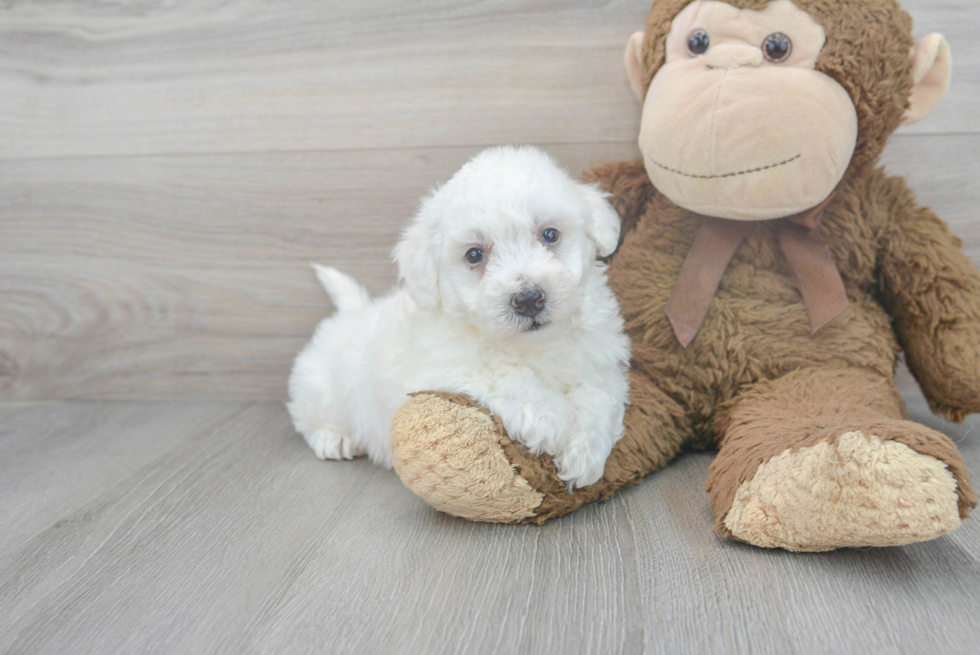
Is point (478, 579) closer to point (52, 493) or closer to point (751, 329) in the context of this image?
point (751, 329)

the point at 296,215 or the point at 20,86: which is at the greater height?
the point at 20,86

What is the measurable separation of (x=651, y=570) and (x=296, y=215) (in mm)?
1140

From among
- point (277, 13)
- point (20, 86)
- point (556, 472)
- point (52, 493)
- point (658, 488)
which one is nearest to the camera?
point (556, 472)

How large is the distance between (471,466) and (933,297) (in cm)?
87

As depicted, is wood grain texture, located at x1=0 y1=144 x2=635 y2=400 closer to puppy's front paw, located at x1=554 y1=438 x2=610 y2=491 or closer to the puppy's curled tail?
the puppy's curled tail

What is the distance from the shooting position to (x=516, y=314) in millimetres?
1033

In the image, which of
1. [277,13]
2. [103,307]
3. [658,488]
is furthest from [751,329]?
[103,307]

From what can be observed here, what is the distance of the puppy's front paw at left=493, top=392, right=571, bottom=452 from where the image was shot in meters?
1.04

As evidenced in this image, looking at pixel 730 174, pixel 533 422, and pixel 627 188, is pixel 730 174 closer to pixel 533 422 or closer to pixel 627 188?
pixel 627 188

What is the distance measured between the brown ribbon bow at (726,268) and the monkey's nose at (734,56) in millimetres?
268

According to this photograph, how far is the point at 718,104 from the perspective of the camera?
1115mm

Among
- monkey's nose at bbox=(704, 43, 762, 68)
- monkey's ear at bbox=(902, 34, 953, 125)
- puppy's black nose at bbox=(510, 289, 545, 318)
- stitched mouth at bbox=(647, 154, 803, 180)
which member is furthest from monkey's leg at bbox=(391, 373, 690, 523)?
monkey's ear at bbox=(902, 34, 953, 125)

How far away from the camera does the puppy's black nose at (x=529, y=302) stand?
1.02 m

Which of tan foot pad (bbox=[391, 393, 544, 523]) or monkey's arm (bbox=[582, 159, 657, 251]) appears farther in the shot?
monkey's arm (bbox=[582, 159, 657, 251])
